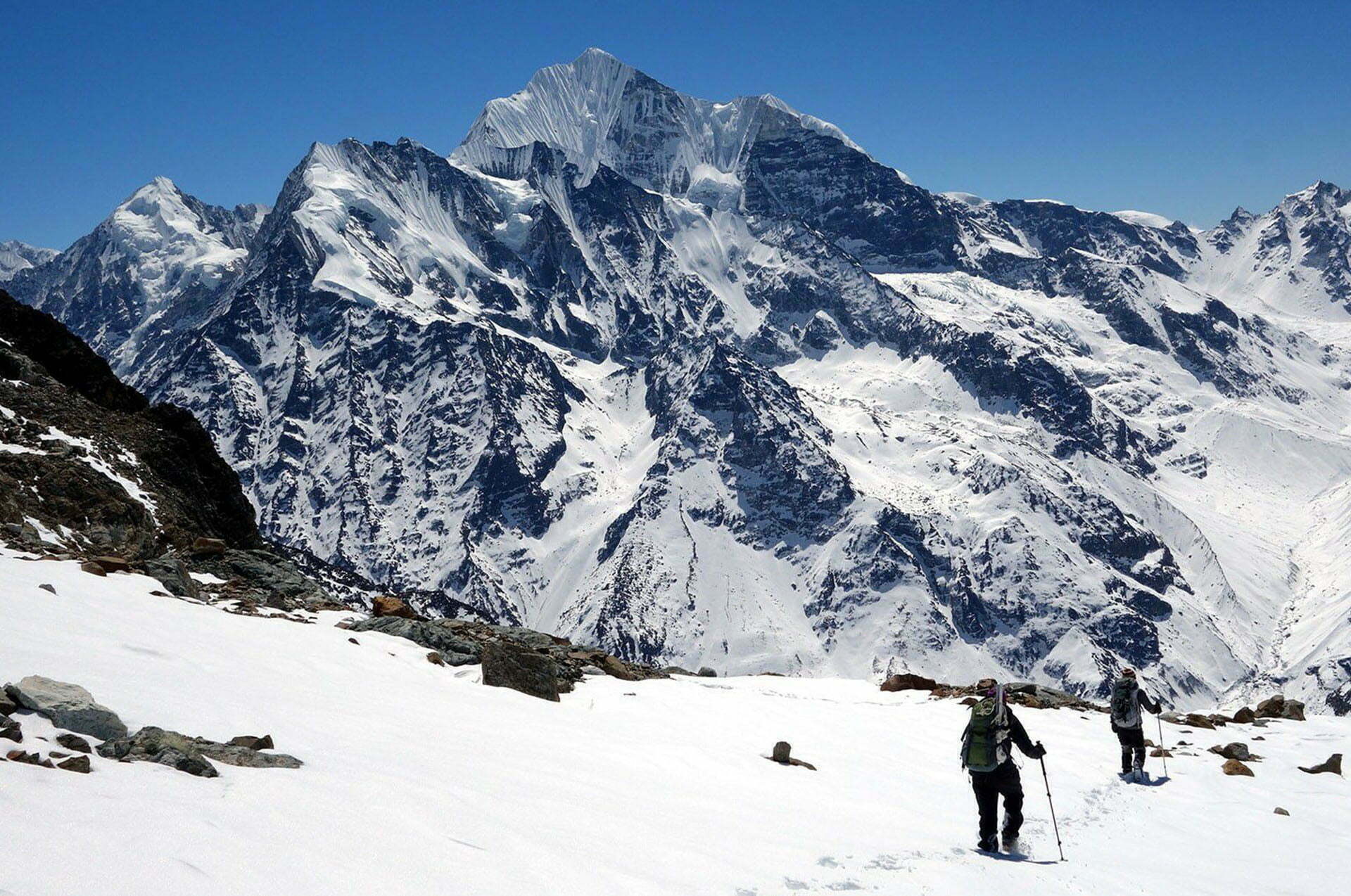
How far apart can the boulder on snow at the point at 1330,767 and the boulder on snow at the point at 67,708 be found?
27.2 metres

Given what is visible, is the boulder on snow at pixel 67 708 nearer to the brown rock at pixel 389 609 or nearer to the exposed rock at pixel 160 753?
the exposed rock at pixel 160 753

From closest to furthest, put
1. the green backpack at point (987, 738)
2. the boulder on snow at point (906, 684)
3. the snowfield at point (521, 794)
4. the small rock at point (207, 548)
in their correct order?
the snowfield at point (521, 794) → the green backpack at point (987, 738) → the small rock at point (207, 548) → the boulder on snow at point (906, 684)

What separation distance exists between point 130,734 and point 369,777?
294cm

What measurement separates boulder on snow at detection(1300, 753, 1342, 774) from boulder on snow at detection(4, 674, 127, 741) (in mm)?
27150

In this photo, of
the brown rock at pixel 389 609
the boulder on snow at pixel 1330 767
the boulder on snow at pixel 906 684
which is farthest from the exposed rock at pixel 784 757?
the boulder on snow at pixel 906 684

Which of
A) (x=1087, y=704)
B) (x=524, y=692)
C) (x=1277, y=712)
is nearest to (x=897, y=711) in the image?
(x=1087, y=704)

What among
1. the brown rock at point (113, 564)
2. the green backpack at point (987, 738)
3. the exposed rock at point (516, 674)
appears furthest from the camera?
the brown rock at point (113, 564)

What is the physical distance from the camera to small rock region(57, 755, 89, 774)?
10.7 m

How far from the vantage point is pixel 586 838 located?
502 inches

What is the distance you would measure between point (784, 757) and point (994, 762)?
15.9 ft

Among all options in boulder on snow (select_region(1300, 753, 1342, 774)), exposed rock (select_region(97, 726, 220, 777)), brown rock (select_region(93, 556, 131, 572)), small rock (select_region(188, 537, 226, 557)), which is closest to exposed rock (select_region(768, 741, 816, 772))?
exposed rock (select_region(97, 726, 220, 777))

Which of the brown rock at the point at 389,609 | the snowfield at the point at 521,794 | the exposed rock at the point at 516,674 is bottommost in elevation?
the snowfield at the point at 521,794

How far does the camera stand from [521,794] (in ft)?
47.0

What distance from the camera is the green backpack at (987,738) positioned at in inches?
688
